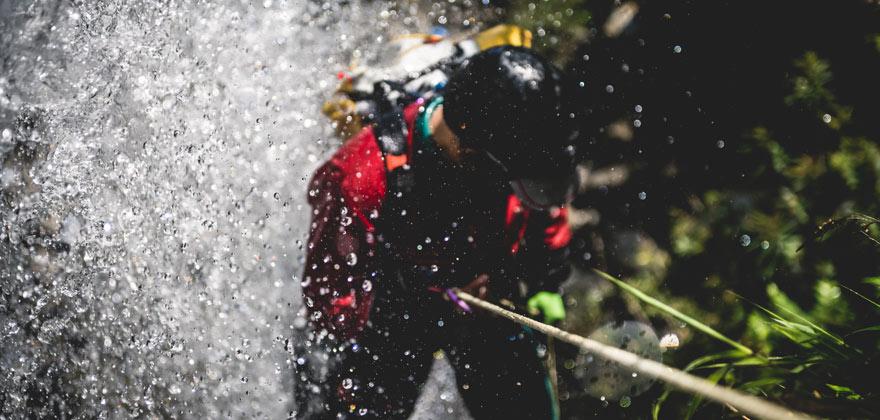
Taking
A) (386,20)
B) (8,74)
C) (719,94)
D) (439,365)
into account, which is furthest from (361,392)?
(8,74)

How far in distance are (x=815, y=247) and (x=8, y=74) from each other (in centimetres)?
458

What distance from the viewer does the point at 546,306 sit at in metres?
2.35

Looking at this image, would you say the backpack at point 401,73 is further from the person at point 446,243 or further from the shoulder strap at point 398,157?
the shoulder strap at point 398,157

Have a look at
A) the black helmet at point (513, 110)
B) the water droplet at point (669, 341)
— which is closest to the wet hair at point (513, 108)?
the black helmet at point (513, 110)

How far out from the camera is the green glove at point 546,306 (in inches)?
92.7

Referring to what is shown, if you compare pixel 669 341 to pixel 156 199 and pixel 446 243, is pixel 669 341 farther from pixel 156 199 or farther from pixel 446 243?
pixel 156 199

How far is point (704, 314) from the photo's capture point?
2439mm

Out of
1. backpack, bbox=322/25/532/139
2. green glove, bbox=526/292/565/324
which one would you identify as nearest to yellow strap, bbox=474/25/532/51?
backpack, bbox=322/25/532/139

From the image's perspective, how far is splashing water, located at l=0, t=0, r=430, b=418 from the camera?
2.67 meters

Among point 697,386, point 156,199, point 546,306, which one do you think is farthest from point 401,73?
point 697,386

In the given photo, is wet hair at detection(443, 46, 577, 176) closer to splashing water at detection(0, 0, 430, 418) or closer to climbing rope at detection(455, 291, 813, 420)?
climbing rope at detection(455, 291, 813, 420)

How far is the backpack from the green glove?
116 centimetres

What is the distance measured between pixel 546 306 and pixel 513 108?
1260 millimetres

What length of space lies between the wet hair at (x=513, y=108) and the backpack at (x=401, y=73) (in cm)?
61
